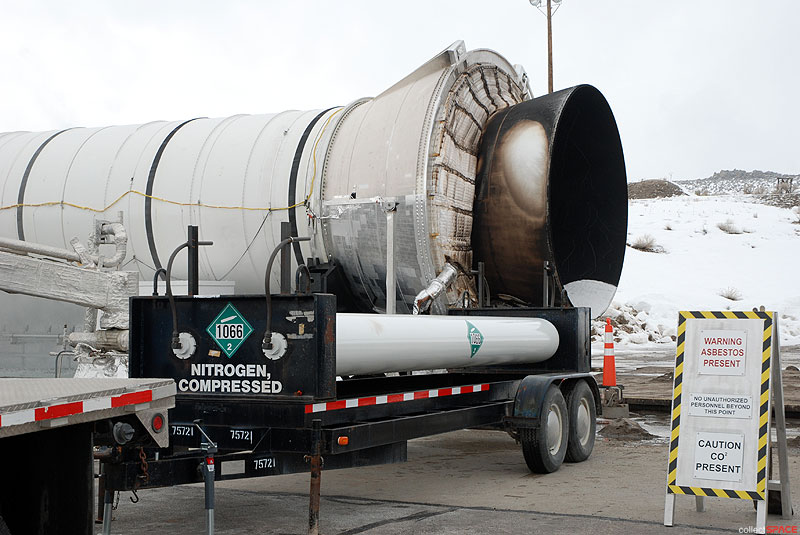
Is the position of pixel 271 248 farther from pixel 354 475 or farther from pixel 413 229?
pixel 354 475

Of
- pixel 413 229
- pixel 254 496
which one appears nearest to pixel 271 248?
pixel 413 229

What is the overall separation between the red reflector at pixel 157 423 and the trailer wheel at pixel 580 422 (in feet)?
17.1

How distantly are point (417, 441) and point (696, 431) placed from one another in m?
4.65

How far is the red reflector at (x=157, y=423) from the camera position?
4258 millimetres

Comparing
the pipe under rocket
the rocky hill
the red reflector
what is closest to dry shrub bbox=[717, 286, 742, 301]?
the pipe under rocket

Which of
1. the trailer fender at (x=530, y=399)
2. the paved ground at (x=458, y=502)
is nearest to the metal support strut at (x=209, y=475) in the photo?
the paved ground at (x=458, y=502)

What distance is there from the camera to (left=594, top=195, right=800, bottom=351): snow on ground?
28891 millimetres

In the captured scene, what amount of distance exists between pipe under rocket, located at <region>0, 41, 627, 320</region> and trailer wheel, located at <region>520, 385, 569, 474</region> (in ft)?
4.75

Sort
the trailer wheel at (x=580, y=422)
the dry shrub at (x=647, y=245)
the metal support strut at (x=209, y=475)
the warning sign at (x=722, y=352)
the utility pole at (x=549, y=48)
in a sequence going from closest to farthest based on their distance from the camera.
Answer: the metal support strut at (x=209, y=475)
the warning sign at (x=722, y=352)
the trailer wheel at (x=580, y=422)
the utility pole at (x=549, y=48)
the dry shrub at (x=647, y=245)

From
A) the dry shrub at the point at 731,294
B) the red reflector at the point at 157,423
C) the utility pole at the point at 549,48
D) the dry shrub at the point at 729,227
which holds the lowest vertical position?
the red reflector at the point at 157,423

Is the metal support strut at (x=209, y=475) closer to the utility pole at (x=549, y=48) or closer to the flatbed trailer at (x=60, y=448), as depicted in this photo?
the flatbed trailer at (x=60, y=448)

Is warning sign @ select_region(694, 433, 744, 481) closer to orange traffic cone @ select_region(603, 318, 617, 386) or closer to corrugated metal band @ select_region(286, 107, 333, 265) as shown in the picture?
corrugated metal band @ select_region(286, 107, 333, 265)

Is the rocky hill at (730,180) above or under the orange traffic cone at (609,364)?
above

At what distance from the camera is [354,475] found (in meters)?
8.38
